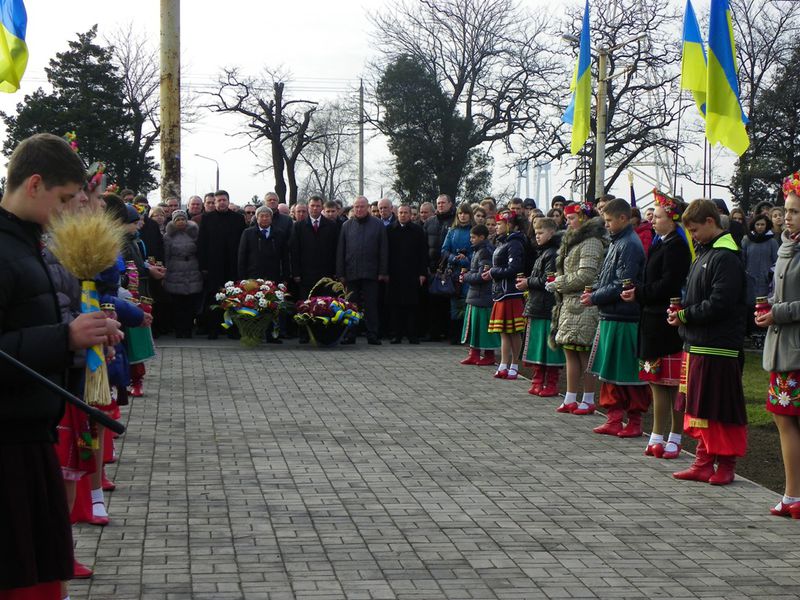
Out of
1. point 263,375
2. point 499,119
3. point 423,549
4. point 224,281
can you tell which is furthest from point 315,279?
point 499,119

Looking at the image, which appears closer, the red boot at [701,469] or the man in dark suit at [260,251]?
the red boot at [701,469]

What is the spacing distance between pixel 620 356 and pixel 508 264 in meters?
3.75

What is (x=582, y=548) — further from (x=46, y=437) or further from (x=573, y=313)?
(x=573, y=313)

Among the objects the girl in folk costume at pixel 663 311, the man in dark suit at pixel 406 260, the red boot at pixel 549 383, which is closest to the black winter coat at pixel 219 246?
the man in dark suit at pixel 406 260

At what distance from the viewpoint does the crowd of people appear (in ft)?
13.1

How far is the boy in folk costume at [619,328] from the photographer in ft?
32.3

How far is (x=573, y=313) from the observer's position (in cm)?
1110

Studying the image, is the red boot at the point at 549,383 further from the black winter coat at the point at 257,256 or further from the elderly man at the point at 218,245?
the elderly man at the point at 218,245

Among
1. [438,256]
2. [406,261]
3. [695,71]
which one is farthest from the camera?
[438,256]

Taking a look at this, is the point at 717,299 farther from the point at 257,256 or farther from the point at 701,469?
the point at 257,256

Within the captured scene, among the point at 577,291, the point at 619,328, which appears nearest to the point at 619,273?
the point at 619,328

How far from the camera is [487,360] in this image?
50.6 ft

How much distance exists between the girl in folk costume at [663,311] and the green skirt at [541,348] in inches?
122

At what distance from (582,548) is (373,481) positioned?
2070 mm
